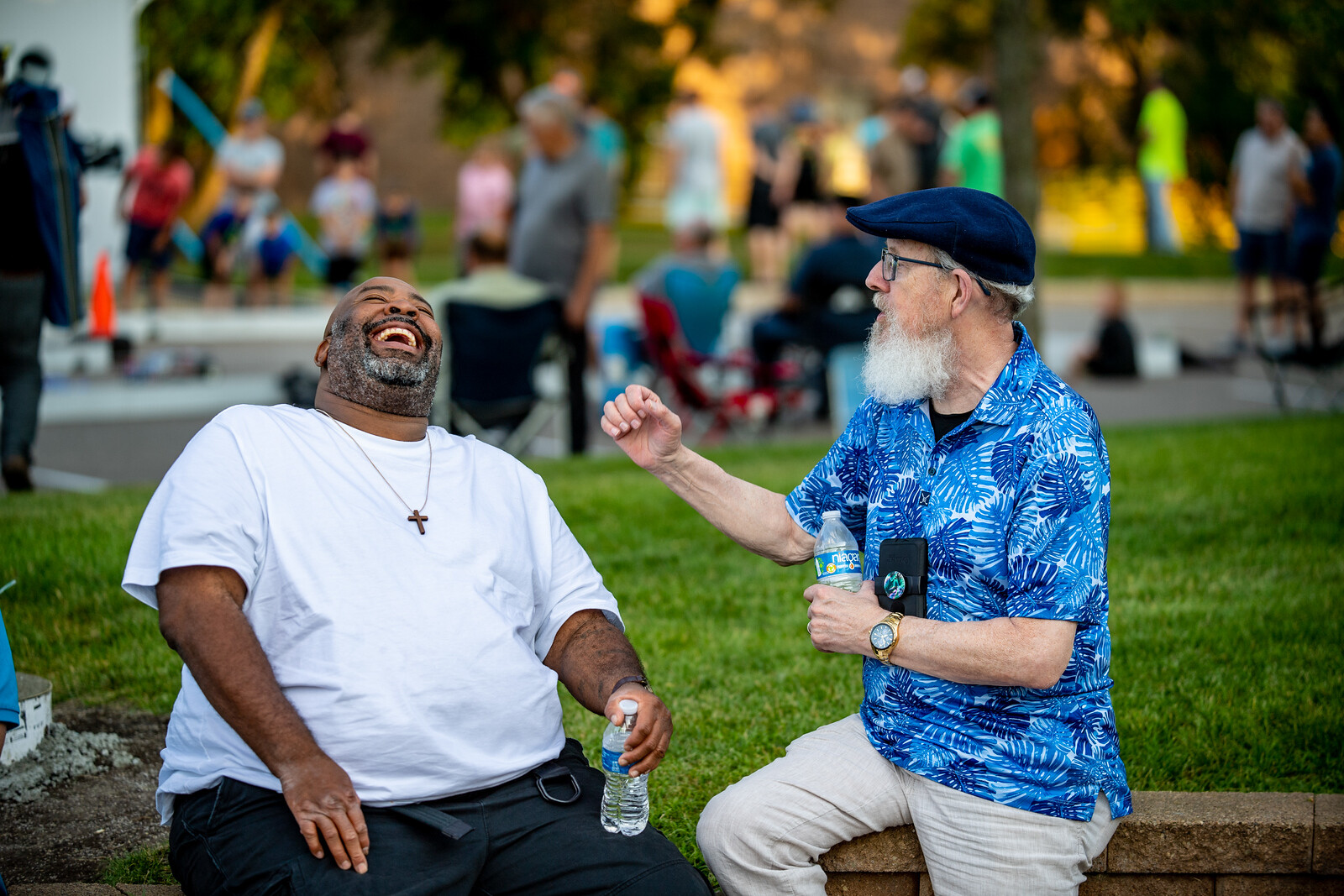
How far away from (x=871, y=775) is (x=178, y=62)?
73.1 feet

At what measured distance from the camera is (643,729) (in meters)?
2.94

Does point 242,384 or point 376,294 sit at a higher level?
point 376,294

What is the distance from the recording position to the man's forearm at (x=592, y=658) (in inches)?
121

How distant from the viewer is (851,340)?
32.6ft

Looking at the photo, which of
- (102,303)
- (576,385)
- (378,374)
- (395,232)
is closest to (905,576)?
(378,374)

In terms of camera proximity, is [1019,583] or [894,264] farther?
[894,264]

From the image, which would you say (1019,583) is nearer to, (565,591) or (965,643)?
(965,643)

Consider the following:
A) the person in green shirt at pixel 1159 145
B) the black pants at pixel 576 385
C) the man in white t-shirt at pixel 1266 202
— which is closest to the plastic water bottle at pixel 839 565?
the black pants at pixel 576 385

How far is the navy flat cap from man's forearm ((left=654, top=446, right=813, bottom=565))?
714mm

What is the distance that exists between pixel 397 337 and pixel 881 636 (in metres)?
1.29

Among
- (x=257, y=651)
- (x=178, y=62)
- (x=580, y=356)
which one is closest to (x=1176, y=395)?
(x=580, y=356)

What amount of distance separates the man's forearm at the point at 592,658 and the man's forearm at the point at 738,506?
371 millimetres

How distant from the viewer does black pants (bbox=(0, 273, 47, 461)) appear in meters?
7.00

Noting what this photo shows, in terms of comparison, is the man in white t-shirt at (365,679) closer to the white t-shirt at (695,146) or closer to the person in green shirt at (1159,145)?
the white t-shirt at (695,146)
